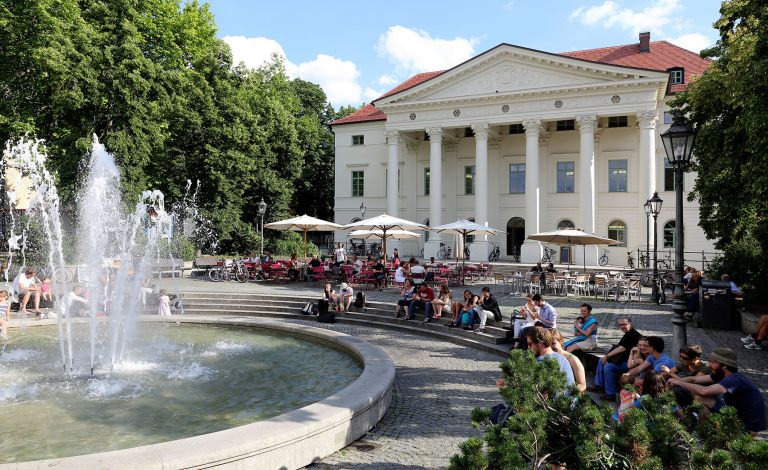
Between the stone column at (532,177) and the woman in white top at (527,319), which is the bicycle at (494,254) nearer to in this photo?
the stone column at (532,177)

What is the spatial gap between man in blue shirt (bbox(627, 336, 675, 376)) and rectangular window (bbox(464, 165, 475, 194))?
3536 centimetres

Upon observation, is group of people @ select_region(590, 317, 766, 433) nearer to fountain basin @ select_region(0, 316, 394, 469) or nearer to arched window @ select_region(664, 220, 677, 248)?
fountain basin @ select_region(0, 316, 394, 469)

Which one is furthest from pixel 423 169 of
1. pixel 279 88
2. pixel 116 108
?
pixel 116 108

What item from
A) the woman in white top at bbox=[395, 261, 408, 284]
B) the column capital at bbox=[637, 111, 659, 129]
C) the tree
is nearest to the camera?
the tree

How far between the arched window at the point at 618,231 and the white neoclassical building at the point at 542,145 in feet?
0.21

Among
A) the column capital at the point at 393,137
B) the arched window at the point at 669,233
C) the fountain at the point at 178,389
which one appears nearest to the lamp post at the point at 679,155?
the fountain at the point at 178,389

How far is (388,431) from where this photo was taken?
637 centimetres

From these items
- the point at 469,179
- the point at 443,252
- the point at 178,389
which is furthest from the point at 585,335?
the point at 469,179

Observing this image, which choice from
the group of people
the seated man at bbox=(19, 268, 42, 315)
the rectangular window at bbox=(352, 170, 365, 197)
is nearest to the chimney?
the rectangular window at bbox=(352, 170, 365, 197)

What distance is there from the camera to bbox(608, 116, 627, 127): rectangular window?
120ft

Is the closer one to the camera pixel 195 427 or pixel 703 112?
pixel 195 427

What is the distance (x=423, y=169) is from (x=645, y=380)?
38.2m

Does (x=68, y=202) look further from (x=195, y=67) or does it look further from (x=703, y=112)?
(x=703, y=112)

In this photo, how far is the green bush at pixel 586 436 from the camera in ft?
8.60
